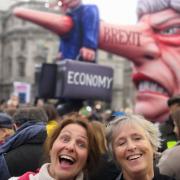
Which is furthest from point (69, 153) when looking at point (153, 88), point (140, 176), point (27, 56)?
point (27, 56)

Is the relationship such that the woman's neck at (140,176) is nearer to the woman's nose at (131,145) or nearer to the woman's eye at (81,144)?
the woman's nose at (131,145)

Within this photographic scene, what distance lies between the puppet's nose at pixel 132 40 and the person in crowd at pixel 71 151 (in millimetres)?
8054

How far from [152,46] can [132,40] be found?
516 millimetres

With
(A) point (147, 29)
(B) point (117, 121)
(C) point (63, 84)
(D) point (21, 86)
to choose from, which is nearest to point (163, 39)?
(A) point (147, 29)

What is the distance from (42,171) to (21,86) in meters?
12.8

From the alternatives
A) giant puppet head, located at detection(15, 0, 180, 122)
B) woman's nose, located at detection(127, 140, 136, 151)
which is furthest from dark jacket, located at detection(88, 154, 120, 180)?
giant puppet head, located at detection(15, 0, 180, 122)

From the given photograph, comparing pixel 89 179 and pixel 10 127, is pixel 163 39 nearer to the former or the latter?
pixel 10 127

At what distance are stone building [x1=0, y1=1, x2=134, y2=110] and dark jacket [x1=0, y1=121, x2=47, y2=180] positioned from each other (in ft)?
158

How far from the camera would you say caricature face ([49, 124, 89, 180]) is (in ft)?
8.24

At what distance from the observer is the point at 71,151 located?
2.51m

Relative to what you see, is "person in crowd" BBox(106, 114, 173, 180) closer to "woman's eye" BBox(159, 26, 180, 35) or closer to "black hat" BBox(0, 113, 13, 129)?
"black hat" BBox(0, 113, 13, 129)

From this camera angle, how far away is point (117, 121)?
2.71 metres

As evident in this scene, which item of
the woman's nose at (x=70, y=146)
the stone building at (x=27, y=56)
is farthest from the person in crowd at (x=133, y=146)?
the stone building at (x=27, y=56)

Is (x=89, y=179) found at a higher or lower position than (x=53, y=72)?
lower
